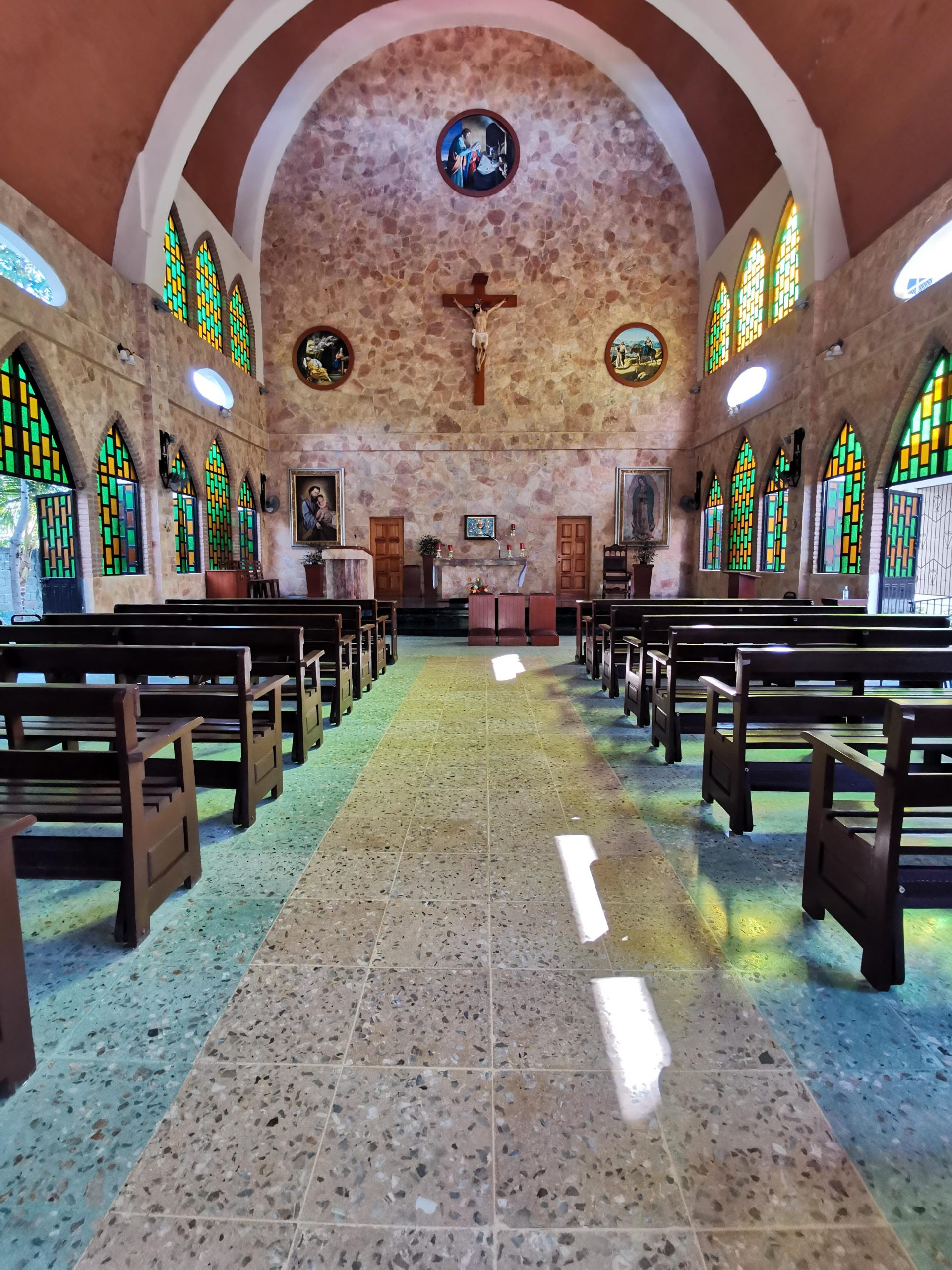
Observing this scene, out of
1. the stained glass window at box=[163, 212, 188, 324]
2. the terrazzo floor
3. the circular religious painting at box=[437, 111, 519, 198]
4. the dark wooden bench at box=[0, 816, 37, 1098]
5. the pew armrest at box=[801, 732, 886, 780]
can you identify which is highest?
the circular religious painting at box=[437, 111, 519, 198]

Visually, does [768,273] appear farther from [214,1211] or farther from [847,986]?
[214,1211]

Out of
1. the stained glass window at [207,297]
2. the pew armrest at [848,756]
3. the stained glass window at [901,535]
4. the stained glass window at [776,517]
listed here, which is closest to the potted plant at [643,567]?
the stained glass window at [776,517]

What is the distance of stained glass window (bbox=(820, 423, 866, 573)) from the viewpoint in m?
8.58

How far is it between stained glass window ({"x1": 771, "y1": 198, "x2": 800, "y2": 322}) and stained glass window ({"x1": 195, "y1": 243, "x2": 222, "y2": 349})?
10.1 meters

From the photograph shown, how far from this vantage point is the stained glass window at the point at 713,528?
13.9 m

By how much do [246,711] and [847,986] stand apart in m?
2.66

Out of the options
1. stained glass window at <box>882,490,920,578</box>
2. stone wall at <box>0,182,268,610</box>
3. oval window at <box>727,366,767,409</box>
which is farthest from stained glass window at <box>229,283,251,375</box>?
stained glass window at <box>882,490,920,578</box>

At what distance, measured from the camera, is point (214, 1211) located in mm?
1304

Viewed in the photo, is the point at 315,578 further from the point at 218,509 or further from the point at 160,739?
the point at 160,739

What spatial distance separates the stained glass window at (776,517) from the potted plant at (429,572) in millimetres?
6782

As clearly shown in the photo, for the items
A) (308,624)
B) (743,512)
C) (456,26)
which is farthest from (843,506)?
(456,26)

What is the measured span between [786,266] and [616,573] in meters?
6.30

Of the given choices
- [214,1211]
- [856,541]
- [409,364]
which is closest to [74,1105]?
[214,1211]

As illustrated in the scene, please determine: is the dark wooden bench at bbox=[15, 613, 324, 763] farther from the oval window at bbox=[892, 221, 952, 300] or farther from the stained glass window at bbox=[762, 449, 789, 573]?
the stained glass window at bbox=[762, 449, 789, 573]
